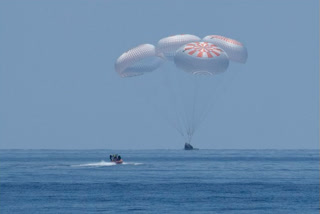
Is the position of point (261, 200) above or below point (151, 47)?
below

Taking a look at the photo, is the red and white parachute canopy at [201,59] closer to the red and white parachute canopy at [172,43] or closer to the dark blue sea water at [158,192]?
the red and white parachute canopy at [172,43]

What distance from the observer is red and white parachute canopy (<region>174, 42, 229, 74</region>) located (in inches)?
2707

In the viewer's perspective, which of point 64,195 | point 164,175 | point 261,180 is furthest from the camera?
point 164,175

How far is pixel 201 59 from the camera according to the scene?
68688mm

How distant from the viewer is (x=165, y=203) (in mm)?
48031

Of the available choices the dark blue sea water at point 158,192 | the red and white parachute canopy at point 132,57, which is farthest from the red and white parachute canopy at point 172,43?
the dark blue sea water at point 158,192

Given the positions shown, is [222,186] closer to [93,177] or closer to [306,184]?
[306,184]

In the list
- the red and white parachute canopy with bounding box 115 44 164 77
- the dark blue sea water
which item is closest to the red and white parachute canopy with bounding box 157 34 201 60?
the red and white parachute canopy with bounding box 115 44 164 77

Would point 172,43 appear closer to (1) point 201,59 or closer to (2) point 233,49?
(2) point 233,49

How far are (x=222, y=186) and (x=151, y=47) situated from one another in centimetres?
1873

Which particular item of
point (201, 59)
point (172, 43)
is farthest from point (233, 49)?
point (201, 59)

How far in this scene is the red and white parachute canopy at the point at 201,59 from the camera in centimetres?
6875

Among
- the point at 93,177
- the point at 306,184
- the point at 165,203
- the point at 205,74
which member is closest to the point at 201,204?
the point at 165,203

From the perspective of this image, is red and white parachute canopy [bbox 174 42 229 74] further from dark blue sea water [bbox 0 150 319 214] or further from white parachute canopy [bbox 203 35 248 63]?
dark blue sea water [bbox 0 150 319 214]
